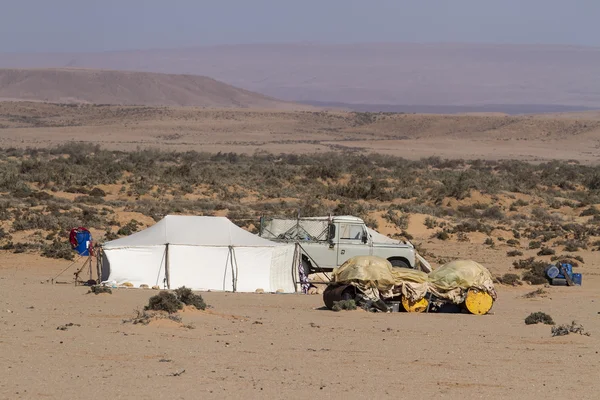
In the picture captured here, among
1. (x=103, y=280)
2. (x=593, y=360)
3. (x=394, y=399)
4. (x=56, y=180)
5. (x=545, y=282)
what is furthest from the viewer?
(x=56, y=180)

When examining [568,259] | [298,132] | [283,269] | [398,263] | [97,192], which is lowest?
[568,259]

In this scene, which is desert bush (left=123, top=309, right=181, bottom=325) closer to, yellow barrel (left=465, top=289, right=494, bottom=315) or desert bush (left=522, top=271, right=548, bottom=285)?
yellow barrel (left=465, top=289, right=494, bottom=315)

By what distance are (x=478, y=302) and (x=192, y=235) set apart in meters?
6.35

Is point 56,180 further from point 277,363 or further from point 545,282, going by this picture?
point 277,363

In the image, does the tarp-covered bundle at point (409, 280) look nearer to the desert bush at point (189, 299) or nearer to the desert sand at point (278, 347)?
the desert sand at point (278, 347)

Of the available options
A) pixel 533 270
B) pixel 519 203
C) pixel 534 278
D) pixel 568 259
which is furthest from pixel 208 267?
pixel 519 203

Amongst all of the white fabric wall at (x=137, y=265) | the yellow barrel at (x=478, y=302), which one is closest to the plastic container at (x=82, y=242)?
the white fabric wall at (x=137, y=265)

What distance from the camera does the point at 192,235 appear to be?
70.2 ft

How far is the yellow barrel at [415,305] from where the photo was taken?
60.0 ft

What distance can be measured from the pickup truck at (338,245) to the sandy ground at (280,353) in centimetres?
245

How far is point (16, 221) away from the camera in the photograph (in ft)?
98.9

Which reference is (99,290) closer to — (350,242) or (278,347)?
(350,242)

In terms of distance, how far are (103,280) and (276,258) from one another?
3619 millimetres

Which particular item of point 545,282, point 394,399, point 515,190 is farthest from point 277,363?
point 515,190
